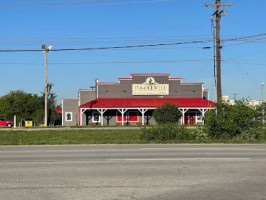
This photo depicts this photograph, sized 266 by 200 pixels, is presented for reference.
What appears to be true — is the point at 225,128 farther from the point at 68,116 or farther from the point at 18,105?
the point at 18,105

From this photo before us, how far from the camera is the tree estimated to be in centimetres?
4006

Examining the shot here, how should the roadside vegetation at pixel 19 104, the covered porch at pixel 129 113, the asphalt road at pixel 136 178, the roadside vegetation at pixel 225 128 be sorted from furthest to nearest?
1. the roadside vegetation at pixel 19 104
2. the covered porch at pixel 129 113
3. the roadside vegetation at pixel 225 128
4. the asphalt road at pixel 136 178

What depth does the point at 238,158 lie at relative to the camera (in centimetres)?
A: 1054

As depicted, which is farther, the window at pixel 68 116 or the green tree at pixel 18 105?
the green tree at pixel 18 105

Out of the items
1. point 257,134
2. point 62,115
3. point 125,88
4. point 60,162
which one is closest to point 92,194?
point 60,162

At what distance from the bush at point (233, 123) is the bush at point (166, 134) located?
149cm

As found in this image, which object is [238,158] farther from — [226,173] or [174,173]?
[174,173]

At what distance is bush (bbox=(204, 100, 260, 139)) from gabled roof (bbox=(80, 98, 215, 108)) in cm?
2307

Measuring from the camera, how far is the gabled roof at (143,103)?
43.4 meters

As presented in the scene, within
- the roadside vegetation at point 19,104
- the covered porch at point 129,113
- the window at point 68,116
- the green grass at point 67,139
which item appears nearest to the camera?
the green grass at point 67,139

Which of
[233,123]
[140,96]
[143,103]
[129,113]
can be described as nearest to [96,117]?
[129,113]

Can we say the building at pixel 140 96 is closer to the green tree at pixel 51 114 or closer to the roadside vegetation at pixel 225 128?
the green tree at pixel 51 114

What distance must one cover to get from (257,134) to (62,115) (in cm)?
3550

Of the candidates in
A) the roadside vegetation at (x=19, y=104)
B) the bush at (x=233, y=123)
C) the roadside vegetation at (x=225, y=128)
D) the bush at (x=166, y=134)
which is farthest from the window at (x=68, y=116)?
the bush at (x=233, y=123)
